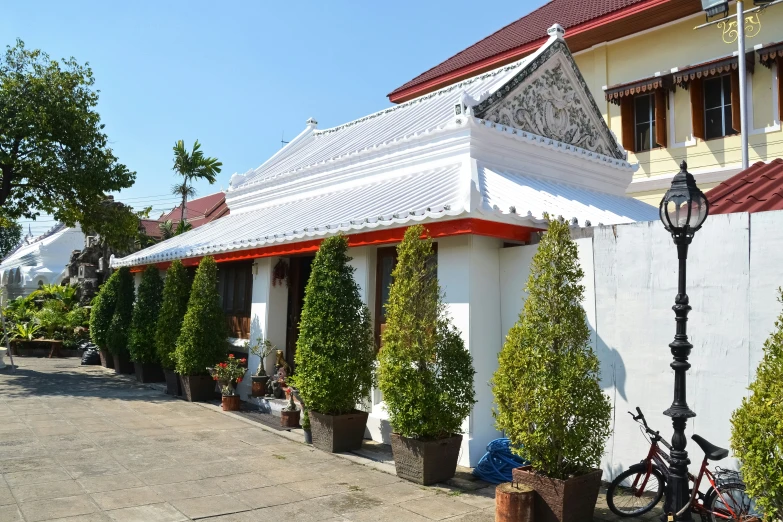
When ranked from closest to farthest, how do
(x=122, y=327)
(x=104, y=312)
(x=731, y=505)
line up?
1. (x=731, y=505)
2. (x=122, y=327)
3. (x=104, y=312)

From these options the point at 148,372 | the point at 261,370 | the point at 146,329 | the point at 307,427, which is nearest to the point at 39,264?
the point at 148,372

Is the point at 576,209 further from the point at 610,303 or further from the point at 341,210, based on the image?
the point at 341,210

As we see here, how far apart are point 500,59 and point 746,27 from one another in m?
6.28

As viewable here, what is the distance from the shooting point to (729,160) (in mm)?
13195

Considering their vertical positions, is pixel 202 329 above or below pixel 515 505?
above

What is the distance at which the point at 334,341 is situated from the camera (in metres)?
7.59

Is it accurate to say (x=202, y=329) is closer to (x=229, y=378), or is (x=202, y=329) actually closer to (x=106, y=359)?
(x=229, y=378)

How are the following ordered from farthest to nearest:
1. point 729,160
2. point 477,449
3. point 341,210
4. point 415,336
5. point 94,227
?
1. point 94,227
2. point 729,160
3. point 341,210
4. point 477,449
5. point 415,336

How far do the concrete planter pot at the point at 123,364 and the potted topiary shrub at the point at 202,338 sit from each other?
431 centimetres

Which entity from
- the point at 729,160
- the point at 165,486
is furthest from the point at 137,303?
the point at 729,160

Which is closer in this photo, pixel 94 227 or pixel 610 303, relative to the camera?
pixel 610 303

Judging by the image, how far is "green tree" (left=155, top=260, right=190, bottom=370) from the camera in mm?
11883

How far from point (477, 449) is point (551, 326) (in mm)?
2332

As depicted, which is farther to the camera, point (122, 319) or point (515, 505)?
point (122, 319)
